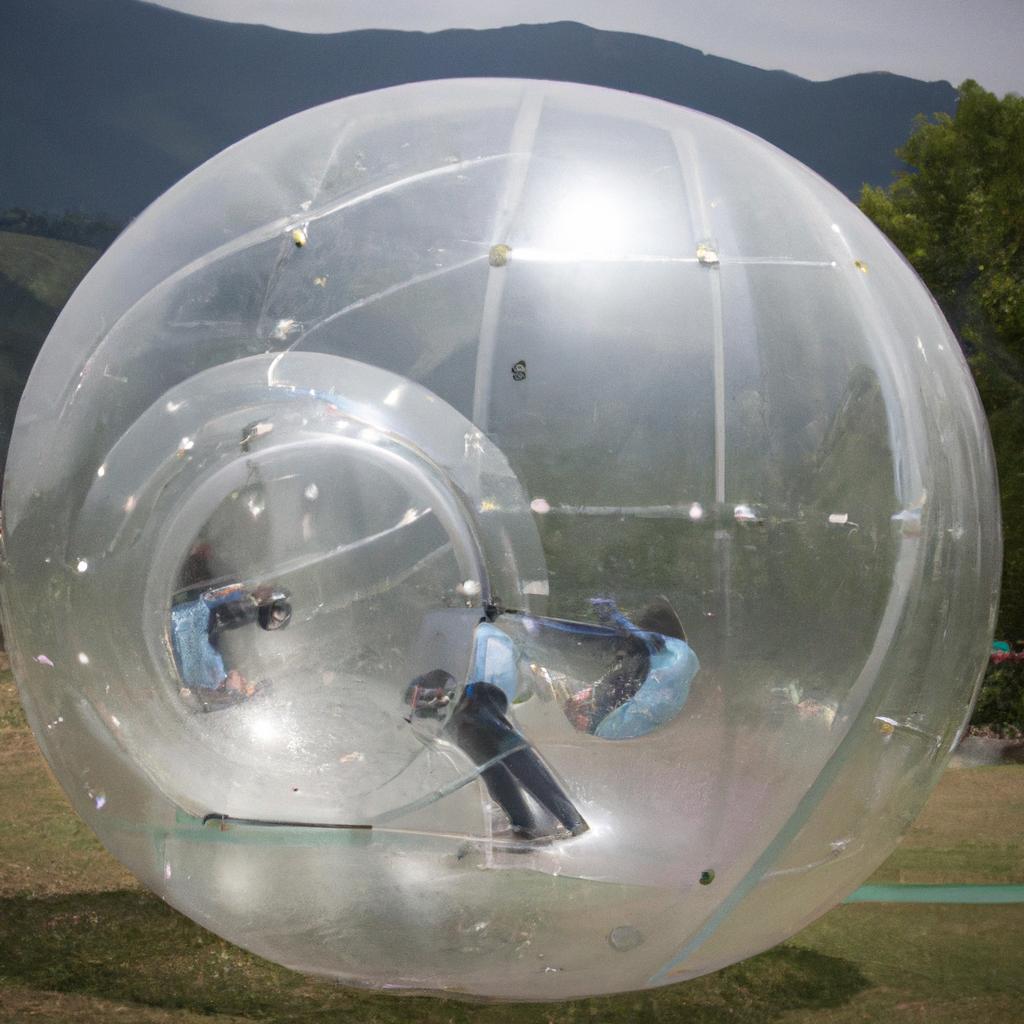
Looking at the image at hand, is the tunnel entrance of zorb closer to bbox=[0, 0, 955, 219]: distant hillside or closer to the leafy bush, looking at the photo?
the leafy bush

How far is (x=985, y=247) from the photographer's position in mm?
7824

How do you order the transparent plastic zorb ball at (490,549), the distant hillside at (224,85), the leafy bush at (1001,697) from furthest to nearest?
1. the distant hillside at (224,85)
2. the leafy bush at (1001,697)
3. the transparent plastic zorb ball at (490,549)

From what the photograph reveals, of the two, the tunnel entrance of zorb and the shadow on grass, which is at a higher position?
the tunnel entrance of zorb

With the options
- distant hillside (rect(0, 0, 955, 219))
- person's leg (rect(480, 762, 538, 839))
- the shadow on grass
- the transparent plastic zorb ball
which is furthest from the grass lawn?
distant hillside (rect(0, 0, 955, 219))

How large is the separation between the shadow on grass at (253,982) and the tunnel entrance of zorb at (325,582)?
2.50 feet

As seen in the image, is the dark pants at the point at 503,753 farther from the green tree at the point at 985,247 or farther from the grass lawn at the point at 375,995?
the green tree at the point at 985,247

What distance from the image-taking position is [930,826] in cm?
441

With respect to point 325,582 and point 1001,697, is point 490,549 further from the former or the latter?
point 1001,697

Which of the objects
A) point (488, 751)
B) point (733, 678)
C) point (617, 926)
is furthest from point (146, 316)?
point (617, 926)

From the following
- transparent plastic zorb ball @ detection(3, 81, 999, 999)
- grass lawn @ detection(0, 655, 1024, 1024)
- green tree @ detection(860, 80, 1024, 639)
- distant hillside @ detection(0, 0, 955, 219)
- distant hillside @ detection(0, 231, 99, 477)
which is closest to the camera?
transparent plastic zorb ball @ detection(3, 81, 999, 999)

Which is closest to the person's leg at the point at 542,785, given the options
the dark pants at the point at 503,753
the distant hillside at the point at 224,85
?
the dark pants at the point at 503,753

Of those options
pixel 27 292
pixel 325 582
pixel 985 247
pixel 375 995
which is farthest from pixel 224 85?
pixel 325 582

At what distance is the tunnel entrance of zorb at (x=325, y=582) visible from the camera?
2.38 meters

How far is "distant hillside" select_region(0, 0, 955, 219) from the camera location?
1917cm
